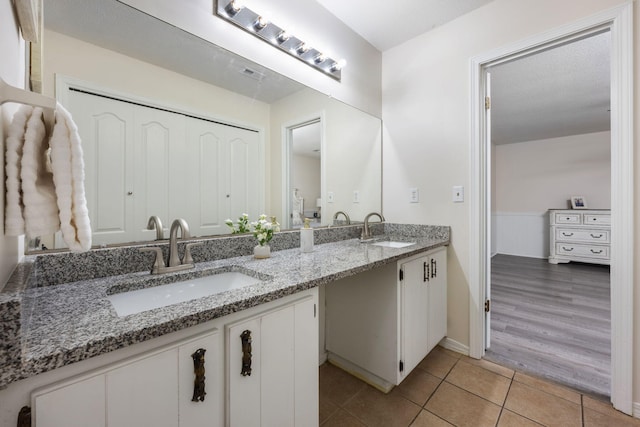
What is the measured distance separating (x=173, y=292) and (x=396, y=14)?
2.14m

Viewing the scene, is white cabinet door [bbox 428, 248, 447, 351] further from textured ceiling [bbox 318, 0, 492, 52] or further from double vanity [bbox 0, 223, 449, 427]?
textured ceiling [bbox 318, 0, 492, 52]

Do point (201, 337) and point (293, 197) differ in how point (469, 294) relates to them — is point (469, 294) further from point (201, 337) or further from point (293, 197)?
point (201, 337)

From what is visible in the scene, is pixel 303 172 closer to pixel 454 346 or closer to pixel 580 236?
pixel 454 346

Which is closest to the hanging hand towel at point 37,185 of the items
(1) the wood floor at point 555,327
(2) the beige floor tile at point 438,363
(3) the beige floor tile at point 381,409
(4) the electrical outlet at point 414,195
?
(3) the beige floor tile at point 381,409

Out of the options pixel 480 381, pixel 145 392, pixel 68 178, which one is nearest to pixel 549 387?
pixel 480 381

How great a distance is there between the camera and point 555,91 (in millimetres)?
3047

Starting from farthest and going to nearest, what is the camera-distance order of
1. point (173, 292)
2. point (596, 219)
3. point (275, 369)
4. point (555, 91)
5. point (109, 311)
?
point (596, 219)
point (555, 91)
point (173, 292)
point (275, 369)
point (109, 311)

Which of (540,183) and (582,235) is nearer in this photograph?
(582,235)

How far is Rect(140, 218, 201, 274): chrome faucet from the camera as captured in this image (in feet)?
3.45

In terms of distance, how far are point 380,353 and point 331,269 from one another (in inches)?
29.0

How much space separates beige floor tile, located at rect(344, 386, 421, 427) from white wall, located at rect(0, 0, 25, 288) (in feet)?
4.78

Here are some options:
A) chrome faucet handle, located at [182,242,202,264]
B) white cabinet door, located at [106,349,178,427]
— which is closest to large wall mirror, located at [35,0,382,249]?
chrome faucet handle, located at [182,242,202,264]

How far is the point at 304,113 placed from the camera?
5.89 feet

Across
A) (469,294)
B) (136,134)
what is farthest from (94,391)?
(469,294)
